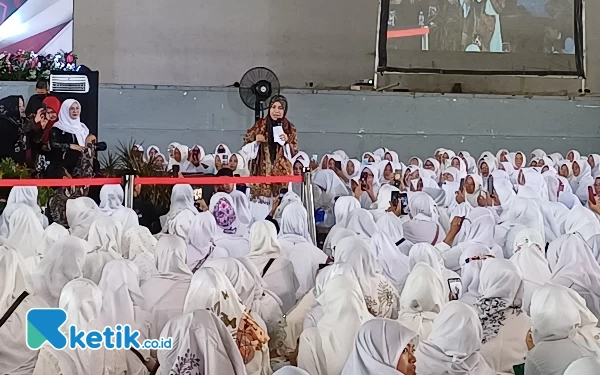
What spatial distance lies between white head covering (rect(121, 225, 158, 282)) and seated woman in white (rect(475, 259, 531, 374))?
1.77 m

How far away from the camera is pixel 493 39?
13211 mm

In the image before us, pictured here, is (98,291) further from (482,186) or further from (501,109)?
(501,109)

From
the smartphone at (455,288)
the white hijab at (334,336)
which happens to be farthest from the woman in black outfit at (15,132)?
the white hijab at (334,336)

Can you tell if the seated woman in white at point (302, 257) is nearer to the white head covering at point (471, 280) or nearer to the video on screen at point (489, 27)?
the white head covering at point (471, 280)

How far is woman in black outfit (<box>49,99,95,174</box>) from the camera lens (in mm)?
8641

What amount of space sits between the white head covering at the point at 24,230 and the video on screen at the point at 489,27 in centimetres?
862

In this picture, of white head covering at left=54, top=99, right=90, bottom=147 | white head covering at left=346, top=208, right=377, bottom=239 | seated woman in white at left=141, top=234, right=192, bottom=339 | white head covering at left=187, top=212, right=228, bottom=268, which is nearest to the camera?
seated woman in white at left=141, top=234, right=192, bottom=339

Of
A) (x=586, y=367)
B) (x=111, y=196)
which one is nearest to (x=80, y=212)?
(x=111, y=196)

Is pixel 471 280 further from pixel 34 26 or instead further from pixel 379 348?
pixel 34 26

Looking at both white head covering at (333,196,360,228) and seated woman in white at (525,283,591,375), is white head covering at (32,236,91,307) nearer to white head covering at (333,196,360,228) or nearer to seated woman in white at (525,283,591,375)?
seated woman in white at (525,283,591,375)

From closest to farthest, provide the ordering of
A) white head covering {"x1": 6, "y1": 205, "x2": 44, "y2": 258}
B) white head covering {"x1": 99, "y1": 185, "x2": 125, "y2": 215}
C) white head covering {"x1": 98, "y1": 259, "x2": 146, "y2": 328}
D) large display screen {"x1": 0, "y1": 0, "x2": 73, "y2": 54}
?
1. white head covering {"x1": 98, "y1": 259, "x2": 146, "y2": 328}
2. white head covering {"x1": 6, "y1": 205, "x2": 44, "y2": 258}
3. white head covering {"x1": 99, "y1": 185, "x2": 125, "y2": 215}
4. large display screen {"x1": 0, "y1": 0, "x2": 73, "y2": 54}

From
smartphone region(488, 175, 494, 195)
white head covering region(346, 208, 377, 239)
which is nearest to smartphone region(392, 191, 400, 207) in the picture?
white head covering region(346, 208, 377, 239)

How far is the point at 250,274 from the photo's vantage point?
12.3 feet

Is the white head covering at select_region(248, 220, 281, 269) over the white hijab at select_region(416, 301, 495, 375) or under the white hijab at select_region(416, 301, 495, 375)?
over
